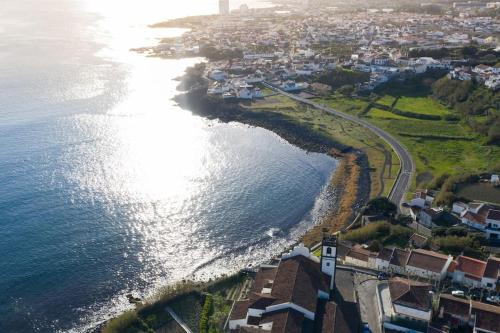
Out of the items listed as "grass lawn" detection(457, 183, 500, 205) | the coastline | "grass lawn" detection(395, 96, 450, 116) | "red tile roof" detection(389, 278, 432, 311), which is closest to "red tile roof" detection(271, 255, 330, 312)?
"red tile roof" detection(389, 278, 432, 311)

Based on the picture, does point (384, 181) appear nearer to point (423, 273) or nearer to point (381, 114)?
point (423, 273)

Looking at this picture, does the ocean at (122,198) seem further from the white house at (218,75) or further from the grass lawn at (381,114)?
the grass lawn at (381,114)

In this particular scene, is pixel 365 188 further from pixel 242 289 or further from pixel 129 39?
pixel 129 39

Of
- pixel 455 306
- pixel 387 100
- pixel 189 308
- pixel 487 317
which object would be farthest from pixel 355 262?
pixel 387 100

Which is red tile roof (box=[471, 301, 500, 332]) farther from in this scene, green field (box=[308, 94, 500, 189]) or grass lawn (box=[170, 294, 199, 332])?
green field (box=[308, 94, 500, 189])

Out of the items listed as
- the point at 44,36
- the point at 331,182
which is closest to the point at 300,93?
the point at 331,182

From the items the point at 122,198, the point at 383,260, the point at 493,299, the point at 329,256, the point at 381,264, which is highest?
the point at 329,256
